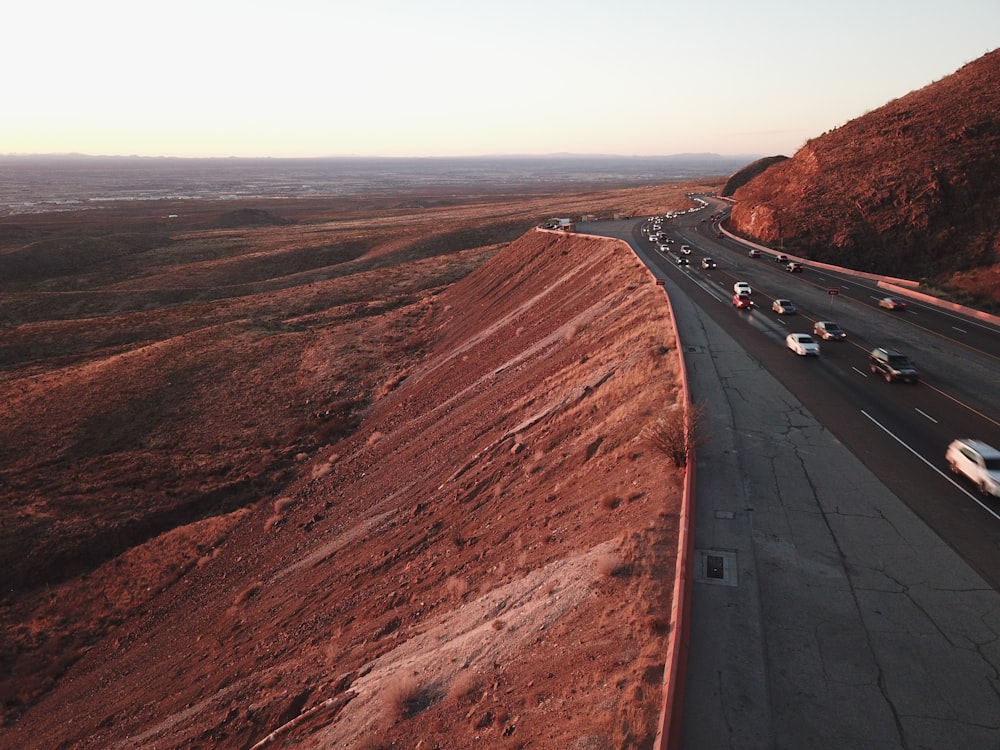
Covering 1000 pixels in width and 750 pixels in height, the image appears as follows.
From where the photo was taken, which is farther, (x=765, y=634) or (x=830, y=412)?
(x=830, y=412)

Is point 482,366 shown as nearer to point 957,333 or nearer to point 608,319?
point 608,319

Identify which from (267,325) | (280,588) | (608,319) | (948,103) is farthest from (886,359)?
(948,103)

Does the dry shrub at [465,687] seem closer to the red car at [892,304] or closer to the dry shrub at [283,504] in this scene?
the dry shrub at [283,504]

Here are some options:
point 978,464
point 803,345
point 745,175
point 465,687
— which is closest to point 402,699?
point 465,687

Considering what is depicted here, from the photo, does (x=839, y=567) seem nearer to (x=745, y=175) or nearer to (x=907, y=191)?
(x=907, y=191)

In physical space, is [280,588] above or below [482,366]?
below

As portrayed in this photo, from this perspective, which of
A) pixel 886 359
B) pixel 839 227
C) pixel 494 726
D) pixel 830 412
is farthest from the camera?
pixel 839 227

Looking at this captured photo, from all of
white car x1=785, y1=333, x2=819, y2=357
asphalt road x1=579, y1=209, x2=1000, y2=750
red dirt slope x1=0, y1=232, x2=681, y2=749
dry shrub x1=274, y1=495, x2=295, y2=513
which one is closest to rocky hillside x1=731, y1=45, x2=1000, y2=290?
white car x1=785, y1=333, x2=819, y2=357
